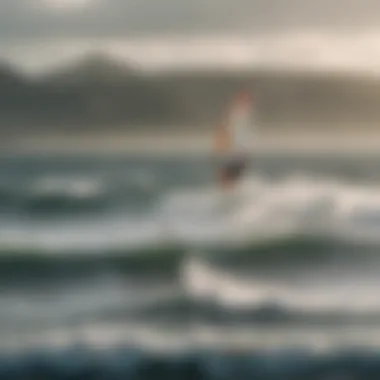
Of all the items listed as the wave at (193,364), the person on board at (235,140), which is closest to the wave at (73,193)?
the person on board at (235,140)

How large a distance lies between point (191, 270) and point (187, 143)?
23 cm

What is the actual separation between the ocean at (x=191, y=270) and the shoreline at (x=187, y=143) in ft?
0.05

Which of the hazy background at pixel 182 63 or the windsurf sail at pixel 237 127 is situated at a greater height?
the hazy background at pixel 182 63

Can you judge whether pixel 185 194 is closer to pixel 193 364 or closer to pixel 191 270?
pixel 191 270

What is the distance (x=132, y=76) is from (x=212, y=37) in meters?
0.16

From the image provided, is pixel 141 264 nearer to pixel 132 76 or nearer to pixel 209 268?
pixel 209 268

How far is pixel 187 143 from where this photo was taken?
1.25m

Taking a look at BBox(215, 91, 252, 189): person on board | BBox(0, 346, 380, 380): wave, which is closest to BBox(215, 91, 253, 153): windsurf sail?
BBox(215, 91, 252, 189): person on board

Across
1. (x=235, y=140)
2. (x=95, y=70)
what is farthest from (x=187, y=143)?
(x=95, y=70)

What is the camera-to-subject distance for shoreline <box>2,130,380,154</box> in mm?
1253

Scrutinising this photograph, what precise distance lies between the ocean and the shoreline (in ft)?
0.05

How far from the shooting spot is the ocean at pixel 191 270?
1224 mm

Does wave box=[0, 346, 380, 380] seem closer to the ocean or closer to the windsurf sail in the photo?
the ocean

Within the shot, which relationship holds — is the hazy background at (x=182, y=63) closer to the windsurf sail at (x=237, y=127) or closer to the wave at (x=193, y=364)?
the windsurf sail at (x=237, y=127)
